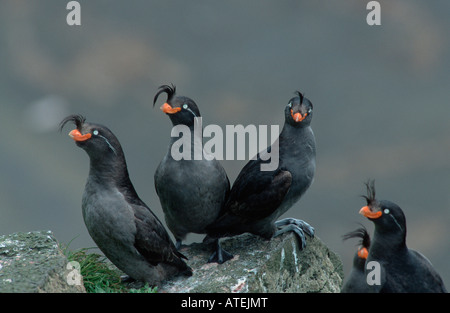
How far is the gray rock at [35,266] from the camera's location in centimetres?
663

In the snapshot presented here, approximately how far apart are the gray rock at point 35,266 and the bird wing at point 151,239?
69 centimetres

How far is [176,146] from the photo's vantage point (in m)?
7.57

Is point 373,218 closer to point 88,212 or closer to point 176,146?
point 176,146

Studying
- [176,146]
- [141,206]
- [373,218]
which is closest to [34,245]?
[141,206]

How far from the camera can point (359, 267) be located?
259 inches

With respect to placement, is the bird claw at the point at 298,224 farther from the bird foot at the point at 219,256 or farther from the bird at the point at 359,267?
the bird at the point at 359,267

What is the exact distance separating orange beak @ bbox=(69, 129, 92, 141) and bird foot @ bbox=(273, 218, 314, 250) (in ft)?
7.66

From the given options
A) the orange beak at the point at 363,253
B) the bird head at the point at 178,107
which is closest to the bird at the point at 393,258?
the orange beak at the point at 363,253

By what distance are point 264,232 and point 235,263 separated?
51cm

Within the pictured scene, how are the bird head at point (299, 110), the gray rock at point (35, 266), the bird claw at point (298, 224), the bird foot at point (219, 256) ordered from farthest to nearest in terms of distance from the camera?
the bird claw at point (298, 224) → the bird foot at point (219, 256) → the bird head at point (299, 110) → the gray rock at point (35, 266)

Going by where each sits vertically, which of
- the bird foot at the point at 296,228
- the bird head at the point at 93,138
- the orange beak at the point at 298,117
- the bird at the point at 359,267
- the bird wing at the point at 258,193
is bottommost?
the bird at the point at 359,267

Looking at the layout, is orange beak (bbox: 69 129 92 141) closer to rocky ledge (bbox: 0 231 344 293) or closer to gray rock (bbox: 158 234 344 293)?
rocky ledge (bbox: 0 231 344 293)

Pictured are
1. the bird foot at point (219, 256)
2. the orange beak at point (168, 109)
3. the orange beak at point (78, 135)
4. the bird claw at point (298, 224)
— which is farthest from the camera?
the bird claw at point (298, 224)
